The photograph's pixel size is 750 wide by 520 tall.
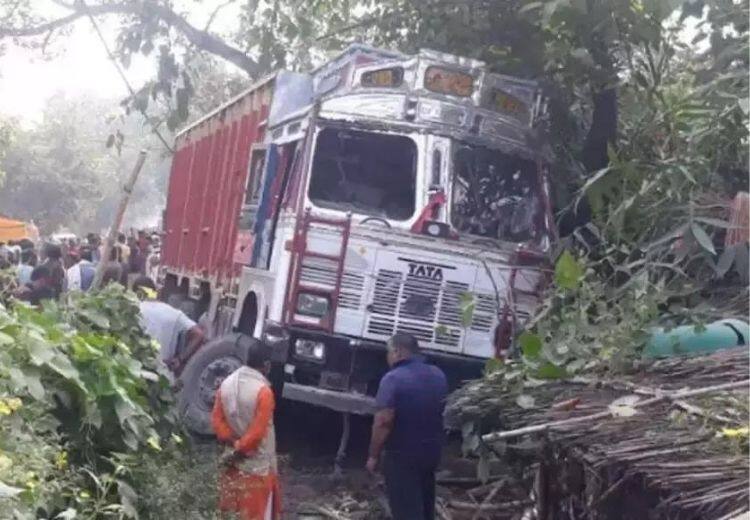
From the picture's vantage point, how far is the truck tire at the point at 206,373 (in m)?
8.82

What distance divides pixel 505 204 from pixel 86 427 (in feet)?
14.7

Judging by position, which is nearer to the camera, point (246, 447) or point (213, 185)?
point (246, 447)

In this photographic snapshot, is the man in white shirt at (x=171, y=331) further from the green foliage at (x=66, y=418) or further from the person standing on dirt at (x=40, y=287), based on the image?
the green foliage at (x=66, y=418)

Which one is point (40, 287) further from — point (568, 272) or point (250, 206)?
point (568, 272)

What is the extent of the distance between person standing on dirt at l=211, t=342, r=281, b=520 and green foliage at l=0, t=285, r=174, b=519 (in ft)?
1.43

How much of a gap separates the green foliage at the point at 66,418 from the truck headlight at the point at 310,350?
1.91m

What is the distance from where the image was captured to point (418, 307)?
8586 millimetres

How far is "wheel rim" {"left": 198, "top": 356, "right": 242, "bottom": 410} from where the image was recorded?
890 cm

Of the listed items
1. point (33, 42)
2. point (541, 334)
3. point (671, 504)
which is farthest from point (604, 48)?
point (33, 42)

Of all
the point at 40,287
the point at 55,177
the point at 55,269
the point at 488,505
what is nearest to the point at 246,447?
the point at 488,505

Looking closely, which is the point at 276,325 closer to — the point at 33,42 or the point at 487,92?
the point at 487,92

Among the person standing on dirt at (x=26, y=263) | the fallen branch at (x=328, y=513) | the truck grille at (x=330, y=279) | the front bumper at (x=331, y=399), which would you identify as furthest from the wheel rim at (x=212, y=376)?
the person standing on dirt at (x=26, y=263)

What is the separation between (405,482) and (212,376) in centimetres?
262

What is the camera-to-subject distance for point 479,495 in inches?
305
